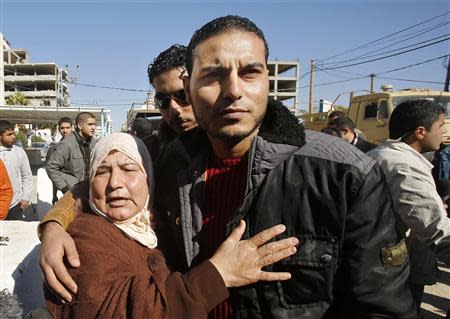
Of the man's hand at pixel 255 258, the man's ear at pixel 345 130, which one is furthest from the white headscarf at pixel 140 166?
the man's ear at pixel 345 130

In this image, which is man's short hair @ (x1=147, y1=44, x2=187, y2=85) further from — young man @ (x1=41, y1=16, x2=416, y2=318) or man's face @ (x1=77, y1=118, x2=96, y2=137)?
man's face @ (x1=77, y1=118, x2=96, y2=137)

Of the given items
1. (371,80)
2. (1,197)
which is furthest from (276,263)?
(371,80)

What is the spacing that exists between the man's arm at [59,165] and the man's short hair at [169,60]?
3.63 meters

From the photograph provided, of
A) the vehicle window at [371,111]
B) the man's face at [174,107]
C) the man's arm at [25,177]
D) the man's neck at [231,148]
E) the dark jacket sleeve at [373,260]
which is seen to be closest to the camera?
the dark jacket sleeve at [373,260]

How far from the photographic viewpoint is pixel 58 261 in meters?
1.28

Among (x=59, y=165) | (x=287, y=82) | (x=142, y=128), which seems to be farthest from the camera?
(x=287, y=82)

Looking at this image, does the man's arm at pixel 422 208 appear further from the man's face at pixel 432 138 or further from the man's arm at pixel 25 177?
the man's arm at pixel 25 177

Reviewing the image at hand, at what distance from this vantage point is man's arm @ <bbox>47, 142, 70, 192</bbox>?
5.37 m

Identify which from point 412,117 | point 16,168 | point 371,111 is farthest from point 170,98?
point 371,111

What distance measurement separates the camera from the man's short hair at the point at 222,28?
136 centimetres

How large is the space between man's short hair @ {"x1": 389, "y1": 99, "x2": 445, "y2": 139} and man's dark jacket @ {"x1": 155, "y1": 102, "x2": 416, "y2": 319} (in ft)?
6.42

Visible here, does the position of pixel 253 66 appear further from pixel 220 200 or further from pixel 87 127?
pixel 87 127

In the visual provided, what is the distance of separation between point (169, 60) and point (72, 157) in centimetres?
388

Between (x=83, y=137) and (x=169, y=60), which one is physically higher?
(x=169, y=60)
